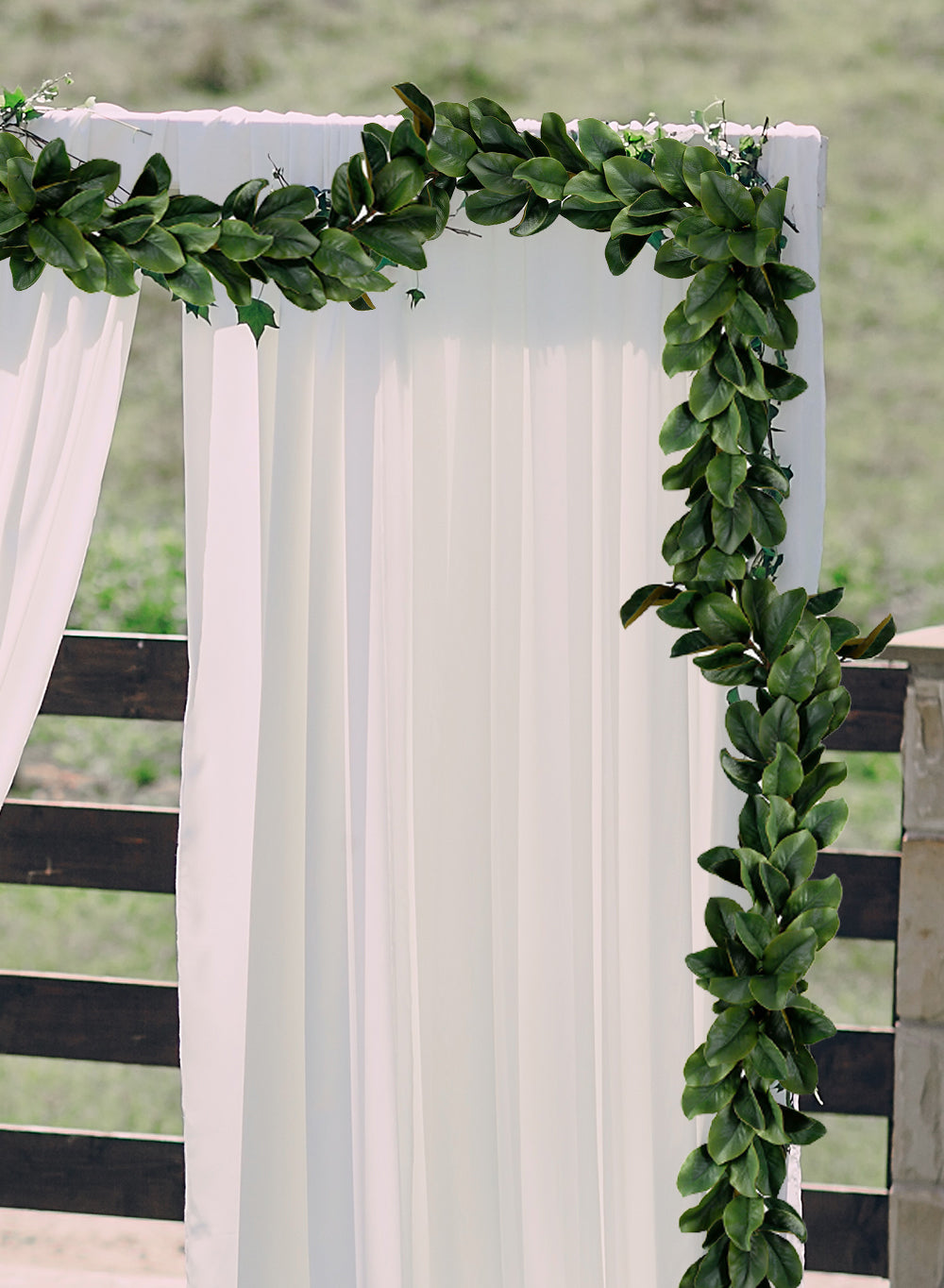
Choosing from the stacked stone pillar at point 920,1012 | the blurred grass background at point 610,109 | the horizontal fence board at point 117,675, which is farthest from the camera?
the blurred grass background at point 610,109

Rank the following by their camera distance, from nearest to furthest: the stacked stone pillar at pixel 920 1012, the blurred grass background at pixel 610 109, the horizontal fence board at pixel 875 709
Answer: the stacked stone pillar at pixel 920 1012 → the horizontal fence board at pixel 875 709 → the blurred grass background at pixel 610 109

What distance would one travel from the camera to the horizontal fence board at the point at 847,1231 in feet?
5.81

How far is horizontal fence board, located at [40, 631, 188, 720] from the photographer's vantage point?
1.86 metres

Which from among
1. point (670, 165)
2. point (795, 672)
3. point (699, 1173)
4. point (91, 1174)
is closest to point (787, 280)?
point (670, 165)

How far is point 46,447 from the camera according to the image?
49.8 inches

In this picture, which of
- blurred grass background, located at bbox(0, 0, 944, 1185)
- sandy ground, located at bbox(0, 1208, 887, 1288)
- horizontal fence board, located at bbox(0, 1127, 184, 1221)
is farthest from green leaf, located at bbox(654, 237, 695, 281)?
blurred grass background, located at bbox(0, 0, 944, 1185)

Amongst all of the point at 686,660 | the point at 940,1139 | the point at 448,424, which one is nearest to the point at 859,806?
the point at 940,1139

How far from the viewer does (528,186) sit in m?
1.15

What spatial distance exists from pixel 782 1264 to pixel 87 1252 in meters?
1.35

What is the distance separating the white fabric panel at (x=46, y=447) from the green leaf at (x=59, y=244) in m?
0.10

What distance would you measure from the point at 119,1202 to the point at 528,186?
5.82 ft

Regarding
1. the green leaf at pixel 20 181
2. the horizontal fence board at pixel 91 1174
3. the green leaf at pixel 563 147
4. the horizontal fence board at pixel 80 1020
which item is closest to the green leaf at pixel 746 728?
the green leaf at pixel 563 147

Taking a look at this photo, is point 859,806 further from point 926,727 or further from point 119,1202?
point 119,1202

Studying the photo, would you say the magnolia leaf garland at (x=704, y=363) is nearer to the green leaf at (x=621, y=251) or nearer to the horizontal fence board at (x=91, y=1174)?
the green leaf at (x=621, y=251)
